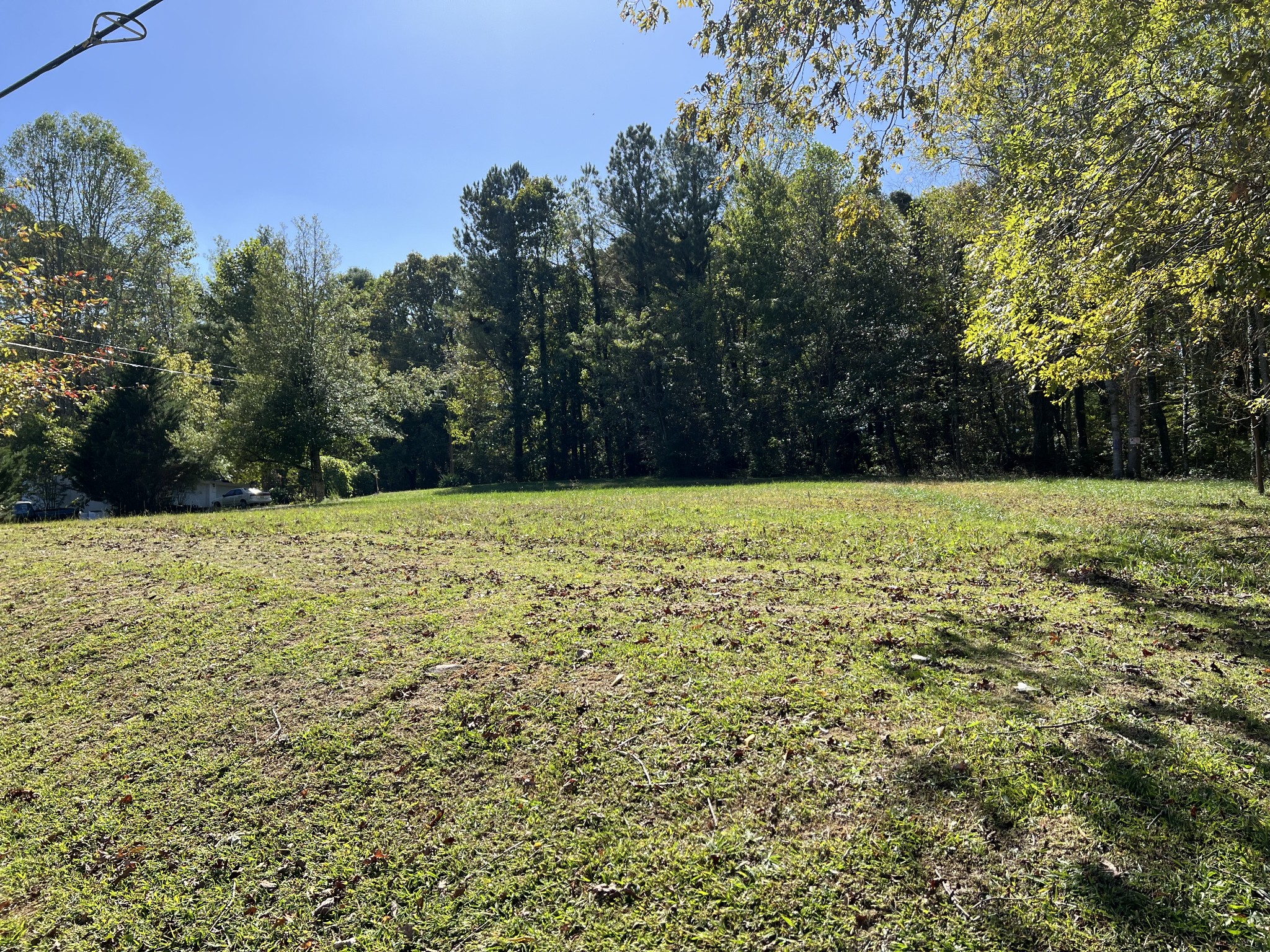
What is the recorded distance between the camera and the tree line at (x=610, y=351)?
2172 cm

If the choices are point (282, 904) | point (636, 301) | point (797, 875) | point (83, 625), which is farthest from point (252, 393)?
point (797, 875)

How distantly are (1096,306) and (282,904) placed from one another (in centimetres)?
1105

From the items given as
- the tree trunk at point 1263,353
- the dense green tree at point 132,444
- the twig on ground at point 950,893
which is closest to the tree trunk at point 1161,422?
the tree trunk at point 1263,353

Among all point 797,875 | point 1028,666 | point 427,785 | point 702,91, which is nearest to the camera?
point 797,875

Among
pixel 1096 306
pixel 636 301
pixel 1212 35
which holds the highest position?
pixel 636 301

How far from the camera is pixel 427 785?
3531 mm

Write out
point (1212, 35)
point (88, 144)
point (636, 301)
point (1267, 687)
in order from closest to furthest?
point (1267, 687) < point (1212, 35) < point (88, 144) < point (636, 301)

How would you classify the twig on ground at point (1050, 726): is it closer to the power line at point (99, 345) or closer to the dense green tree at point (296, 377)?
the power line at point (99, 345)

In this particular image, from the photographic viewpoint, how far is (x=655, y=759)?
141 inches

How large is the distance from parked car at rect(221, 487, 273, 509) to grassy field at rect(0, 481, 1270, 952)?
26.2m

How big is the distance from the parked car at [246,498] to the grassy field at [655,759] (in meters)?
26.2

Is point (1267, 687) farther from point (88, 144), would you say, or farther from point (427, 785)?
point (88, 144)

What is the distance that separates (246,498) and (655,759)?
34075 mm

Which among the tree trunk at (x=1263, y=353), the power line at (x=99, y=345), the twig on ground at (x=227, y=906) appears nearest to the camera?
the twig on ground at (x=227, y=906)
